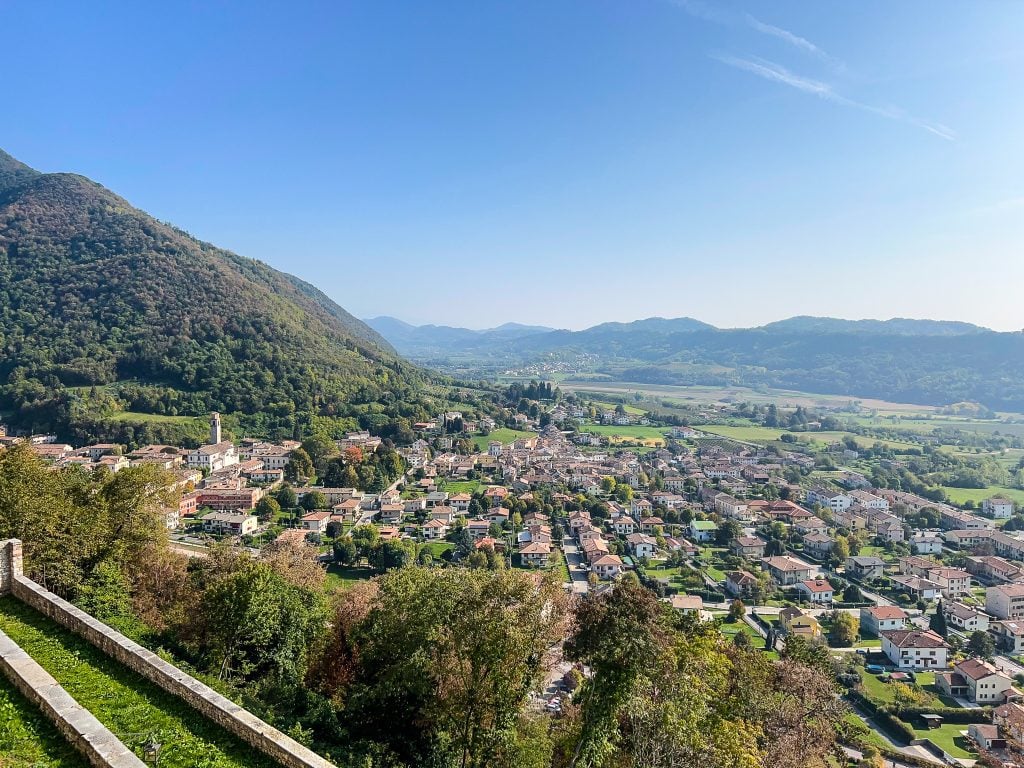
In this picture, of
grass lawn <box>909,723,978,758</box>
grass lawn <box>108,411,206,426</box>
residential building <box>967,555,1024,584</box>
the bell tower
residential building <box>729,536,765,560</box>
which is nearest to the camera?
grass lawn <box>909,723,978,758</box>

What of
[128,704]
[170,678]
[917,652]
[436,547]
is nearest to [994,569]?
[917,652]

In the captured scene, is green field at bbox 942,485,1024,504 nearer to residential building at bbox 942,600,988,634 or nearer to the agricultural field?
residential building at bbox 942,600,988,634

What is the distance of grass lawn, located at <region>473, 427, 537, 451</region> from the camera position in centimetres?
7269

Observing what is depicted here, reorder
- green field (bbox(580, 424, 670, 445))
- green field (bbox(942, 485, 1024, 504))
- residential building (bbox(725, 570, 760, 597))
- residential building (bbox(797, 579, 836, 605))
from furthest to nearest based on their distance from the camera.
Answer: green field (bbox(580, 424, 670, 445))
green field (bbox(942, 485, 1024, 504))
residential building (bbox(797, 579, 836, 605))
residential building (bbox(725, 570, 760, 597))

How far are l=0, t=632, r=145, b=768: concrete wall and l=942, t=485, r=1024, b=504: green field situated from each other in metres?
66.0

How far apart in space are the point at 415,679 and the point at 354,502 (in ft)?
121

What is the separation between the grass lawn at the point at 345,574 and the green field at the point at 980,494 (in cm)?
5302

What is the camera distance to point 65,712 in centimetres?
562

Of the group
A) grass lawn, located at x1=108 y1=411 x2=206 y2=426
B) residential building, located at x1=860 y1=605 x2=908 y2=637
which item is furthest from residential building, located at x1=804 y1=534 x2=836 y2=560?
grass lawn, located at x1=108 y1=411 x2=206 y2=426

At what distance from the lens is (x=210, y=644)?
11656mm

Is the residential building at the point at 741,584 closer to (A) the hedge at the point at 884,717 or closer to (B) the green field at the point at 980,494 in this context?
(A) the hedge at the point at 884,717

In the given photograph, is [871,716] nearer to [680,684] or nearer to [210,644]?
[680,684]

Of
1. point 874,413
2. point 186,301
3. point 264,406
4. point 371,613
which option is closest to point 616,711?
point 371,613

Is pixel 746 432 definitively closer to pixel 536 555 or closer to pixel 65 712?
pixel 536 555
